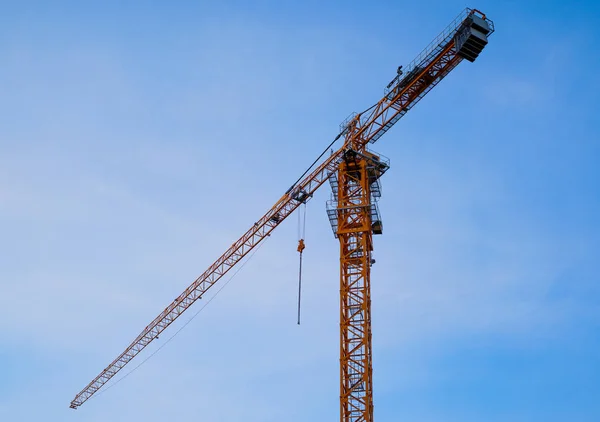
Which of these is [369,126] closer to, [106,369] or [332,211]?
[332,211]

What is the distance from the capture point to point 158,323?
7288 cm

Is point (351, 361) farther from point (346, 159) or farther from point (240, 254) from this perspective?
point (240, 254)

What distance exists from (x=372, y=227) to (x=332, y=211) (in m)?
3.02

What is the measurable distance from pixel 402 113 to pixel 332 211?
28.3 ft

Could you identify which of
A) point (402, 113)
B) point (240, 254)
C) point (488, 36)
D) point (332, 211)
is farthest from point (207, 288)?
point (488, 36)

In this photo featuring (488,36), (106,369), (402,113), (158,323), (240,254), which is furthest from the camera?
(106,369)

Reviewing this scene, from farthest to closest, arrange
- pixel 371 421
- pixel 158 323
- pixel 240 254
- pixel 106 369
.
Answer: pixel 106 369, pixel 158 323, pixel 240 254, pixel 371 421

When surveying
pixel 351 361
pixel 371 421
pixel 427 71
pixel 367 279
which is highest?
pixel 427 71

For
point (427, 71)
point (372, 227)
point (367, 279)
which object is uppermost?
point (427, 71)

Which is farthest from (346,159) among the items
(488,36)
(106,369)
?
(106,369)

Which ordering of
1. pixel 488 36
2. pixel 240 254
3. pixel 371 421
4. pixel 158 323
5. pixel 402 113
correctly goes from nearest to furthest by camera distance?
1. pixel 371 421
2. pixel 488 36
3. pixel 402 113
4. pixel 240 254
5. pixel 158 323

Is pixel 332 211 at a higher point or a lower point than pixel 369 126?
lower

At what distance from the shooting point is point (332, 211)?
165ft

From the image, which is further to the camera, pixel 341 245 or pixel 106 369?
pixel 106 369
